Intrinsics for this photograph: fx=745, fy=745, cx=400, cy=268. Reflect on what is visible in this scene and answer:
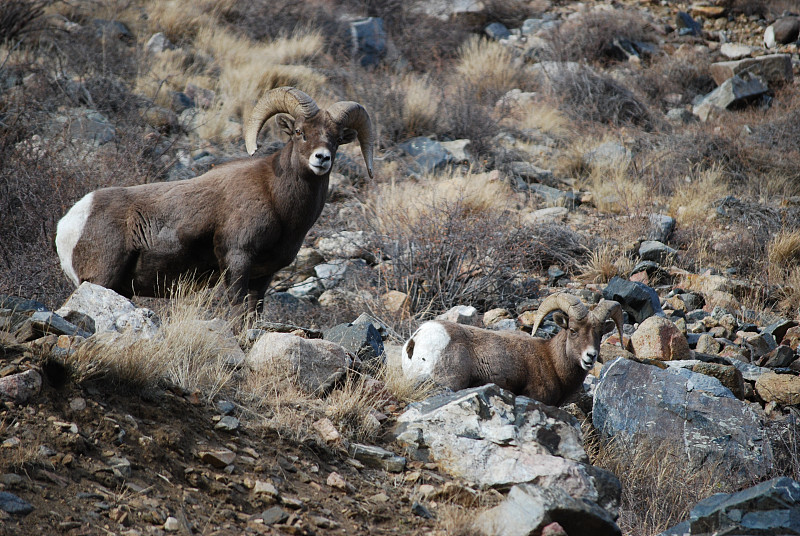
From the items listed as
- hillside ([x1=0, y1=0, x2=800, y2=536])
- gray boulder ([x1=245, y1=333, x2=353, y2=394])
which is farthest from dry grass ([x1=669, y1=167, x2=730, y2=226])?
gray boulder ([x1=245, y1=333, x2=353, y2=394])

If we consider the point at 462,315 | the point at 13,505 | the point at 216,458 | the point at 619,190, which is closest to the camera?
the point at 13,505

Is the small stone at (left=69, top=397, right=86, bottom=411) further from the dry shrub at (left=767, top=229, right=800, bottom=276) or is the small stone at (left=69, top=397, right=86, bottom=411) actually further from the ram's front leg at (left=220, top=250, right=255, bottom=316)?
the dry shrub at (left=767, top=229, right=800, bottom=276)

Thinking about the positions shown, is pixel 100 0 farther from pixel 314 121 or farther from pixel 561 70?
pixel 314 121

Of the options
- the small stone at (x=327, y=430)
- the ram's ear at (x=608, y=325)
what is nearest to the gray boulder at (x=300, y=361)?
the small stone at (x=327, y=430)

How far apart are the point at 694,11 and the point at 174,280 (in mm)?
20749

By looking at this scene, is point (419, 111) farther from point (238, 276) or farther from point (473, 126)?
point (238, 276)

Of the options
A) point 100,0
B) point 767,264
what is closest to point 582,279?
point 767,264

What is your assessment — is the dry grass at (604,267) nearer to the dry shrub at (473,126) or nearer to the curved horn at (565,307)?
the curved horn at (565,307)

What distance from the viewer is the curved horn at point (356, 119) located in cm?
640

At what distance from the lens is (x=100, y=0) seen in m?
16.3

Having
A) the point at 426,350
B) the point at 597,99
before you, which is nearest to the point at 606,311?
the point at 426,350

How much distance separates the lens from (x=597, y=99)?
16359 millimetres

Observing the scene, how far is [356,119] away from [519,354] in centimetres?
251

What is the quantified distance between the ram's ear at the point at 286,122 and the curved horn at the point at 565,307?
109 inches
